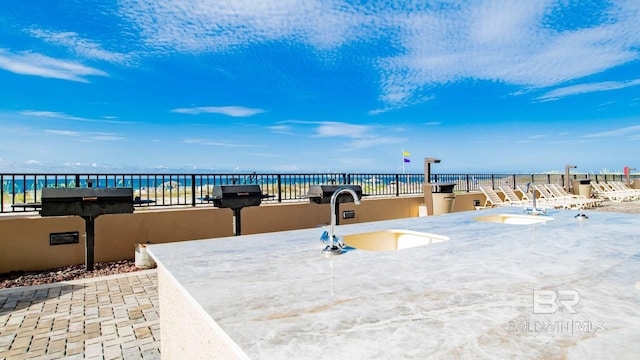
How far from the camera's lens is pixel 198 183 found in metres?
7.69

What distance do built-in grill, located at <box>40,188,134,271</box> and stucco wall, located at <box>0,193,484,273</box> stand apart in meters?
0.83

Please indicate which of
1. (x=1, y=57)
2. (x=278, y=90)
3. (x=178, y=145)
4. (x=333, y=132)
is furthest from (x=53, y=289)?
(x=333, y=132)

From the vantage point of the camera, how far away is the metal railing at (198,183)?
20.0ft

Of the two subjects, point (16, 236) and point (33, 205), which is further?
point (16, 236)

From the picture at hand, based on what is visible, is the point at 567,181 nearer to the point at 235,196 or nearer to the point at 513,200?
the point at 513,200

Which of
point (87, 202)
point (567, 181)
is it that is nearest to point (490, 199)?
point (567, 181)

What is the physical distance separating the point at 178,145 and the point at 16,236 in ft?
99.6

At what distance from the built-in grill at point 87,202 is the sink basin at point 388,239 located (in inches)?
153

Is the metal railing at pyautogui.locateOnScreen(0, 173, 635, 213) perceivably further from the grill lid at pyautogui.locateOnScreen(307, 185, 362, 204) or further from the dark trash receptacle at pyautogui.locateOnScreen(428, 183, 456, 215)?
the grill lid at pyautogui.locateOnScreen(307, 185, 362, 204)

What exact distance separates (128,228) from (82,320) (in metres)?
3.02

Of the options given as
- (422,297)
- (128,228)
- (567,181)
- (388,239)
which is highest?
(567,181)

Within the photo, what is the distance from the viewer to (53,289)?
15.0 feet

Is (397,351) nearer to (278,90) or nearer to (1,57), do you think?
(1,57)

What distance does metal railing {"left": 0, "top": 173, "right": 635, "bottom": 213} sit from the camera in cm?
610
